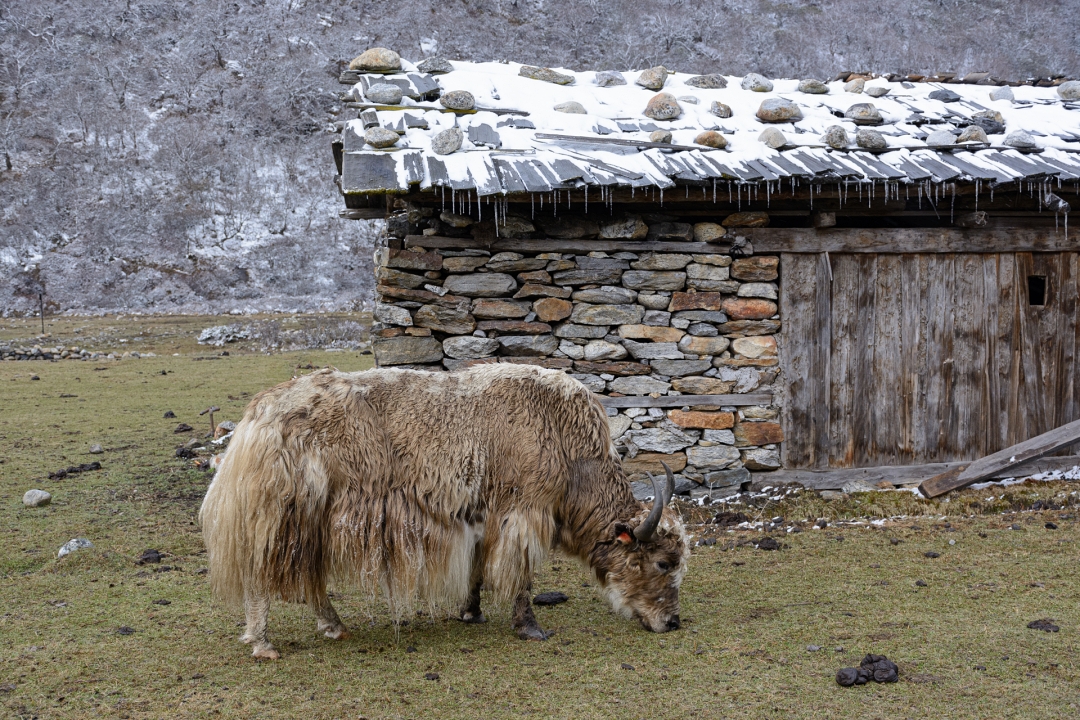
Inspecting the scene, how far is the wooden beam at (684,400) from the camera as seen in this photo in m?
7.20

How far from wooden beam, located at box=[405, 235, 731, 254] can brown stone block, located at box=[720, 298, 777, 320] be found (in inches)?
17.3

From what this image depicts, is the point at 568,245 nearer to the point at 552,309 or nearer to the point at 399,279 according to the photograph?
the point at 552,309

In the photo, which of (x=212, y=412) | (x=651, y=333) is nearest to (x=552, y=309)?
(x=651, y=333)

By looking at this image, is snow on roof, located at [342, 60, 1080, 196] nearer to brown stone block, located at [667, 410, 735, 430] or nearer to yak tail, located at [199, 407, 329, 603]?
brown stone block, located at [667, 410, 735, 430]

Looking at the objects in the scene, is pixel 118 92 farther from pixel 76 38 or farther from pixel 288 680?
pixel 288 680

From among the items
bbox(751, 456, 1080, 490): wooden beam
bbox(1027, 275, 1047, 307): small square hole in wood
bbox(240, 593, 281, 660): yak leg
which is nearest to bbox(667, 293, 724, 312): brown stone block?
bbox(751, 456, 1080, 490): wooden beam

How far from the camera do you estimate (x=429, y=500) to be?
454 cm

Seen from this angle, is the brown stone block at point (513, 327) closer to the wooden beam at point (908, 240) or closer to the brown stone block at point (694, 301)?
the brown stone block at point (694, 301)

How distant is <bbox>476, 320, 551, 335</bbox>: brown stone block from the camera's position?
6953mm

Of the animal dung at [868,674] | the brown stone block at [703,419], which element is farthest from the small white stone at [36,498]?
the animal dung at [868,674]

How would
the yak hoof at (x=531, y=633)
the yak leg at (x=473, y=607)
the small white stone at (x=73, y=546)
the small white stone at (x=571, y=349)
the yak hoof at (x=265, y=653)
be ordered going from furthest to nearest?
1. the small white stone at (x=571, y=349)
2. the small white stone at (x=73, y=546)
3. the yak leg at (x=473, y=607)
4. the yak hoof at (x=531, y=633)
5. the yak hoof at (x=265, y=653)

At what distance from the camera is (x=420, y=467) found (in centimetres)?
455

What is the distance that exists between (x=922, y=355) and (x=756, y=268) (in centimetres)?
177

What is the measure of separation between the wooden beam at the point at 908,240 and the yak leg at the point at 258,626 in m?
4.87
